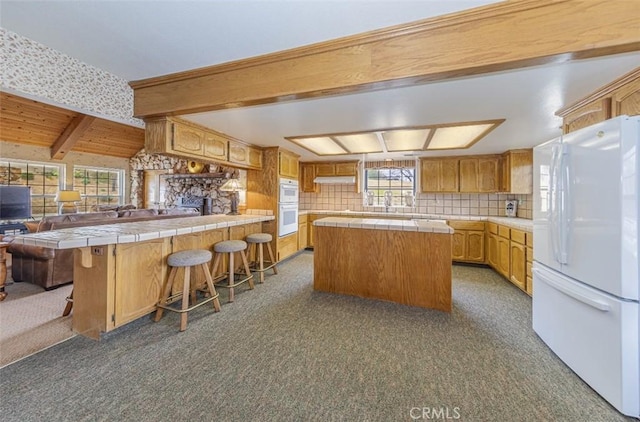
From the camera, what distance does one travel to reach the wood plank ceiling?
4512mm

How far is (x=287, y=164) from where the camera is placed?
4.65 meters

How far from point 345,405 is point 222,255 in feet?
8.38

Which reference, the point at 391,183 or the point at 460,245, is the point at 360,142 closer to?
the point at 391,183

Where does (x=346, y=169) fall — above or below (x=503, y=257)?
above

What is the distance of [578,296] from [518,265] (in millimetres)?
1870

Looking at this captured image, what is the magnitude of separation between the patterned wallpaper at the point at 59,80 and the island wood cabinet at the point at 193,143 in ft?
0.89

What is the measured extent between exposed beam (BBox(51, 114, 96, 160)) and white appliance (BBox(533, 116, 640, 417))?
7.30 m

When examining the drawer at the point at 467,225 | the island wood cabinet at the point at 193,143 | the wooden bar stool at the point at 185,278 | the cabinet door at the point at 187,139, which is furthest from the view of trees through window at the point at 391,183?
the wooden bar stool at the point at 185,278

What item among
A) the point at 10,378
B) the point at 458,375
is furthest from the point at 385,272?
the point at 10,378

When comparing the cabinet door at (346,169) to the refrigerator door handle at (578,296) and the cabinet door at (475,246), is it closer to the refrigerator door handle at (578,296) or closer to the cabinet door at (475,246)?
the cabinet door at (475,246)

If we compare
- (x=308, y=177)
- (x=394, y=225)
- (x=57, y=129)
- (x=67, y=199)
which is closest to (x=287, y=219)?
(x=308, y=177)

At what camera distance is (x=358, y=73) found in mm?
1569

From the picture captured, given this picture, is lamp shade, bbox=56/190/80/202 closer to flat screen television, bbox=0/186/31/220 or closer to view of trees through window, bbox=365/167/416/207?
flat screen television, bbox=0/186/31/220

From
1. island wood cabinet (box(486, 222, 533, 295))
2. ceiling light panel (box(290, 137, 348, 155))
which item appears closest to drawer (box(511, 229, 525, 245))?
island wood cabinet (box(486, 222, 533, 295))
